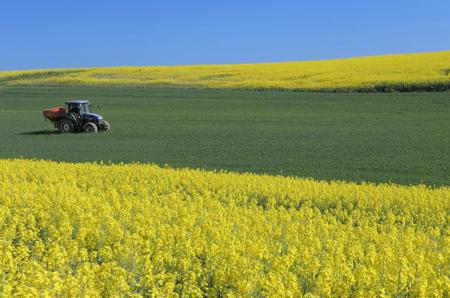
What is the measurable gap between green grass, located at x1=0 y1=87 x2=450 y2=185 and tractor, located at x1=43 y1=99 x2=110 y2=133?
0.83m

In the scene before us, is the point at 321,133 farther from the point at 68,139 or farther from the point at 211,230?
the point at 211,230

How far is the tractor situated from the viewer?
31.5 meters

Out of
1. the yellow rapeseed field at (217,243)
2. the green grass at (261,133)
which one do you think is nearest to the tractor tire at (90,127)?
the green grass at (261,133)

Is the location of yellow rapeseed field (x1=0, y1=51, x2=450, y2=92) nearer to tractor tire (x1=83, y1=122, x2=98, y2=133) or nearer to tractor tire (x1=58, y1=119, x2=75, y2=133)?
tractor tire (x1=83, y1=122, x2=98, y2=133)

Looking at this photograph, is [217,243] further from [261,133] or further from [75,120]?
[75,120]

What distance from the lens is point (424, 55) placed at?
2450 inches

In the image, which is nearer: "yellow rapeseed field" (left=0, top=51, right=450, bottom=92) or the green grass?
the green grass

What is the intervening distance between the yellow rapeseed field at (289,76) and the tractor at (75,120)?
75.6ft

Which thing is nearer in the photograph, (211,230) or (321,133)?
(211,230)

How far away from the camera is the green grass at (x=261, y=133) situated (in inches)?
854

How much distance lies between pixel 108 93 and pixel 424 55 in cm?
3180

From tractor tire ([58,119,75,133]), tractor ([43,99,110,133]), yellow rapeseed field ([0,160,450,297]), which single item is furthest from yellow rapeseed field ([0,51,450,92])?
yellow rapeseed field ([0,160,450,297])

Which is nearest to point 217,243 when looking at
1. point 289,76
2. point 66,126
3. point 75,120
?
point 75,120

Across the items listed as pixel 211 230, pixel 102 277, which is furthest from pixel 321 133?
pixel 102 277
